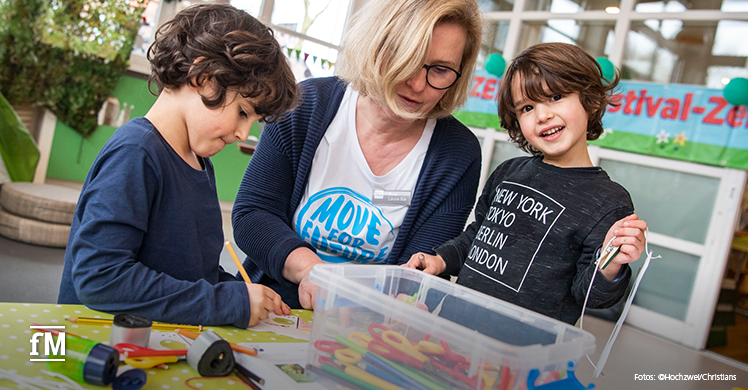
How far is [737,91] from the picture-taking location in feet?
12.1

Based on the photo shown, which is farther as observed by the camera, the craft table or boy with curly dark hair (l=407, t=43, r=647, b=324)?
boy with curly dark hair (l=407, t=43, r=647, b=324)

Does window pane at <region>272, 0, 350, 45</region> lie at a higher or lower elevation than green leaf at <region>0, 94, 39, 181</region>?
higher

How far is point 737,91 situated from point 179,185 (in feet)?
13.6

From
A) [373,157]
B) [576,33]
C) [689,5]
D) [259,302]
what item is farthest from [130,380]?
[576,33]

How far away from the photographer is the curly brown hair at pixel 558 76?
1214 mm

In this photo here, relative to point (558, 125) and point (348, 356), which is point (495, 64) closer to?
point (558, 125)

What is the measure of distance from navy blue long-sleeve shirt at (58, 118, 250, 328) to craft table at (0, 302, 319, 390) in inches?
1.4

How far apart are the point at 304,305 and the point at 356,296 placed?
0.40 metres

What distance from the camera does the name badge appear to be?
127cm

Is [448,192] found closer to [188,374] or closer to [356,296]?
[356,296]

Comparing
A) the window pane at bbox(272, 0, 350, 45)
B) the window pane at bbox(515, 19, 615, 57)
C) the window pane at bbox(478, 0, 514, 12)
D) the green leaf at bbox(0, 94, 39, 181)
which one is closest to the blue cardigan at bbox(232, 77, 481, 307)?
the green leaf at bbox(0, 94, 39, 181)

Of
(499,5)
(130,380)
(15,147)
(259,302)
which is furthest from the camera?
(499,5)

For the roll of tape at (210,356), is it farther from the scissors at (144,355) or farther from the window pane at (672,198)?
the window pane at (672,198)

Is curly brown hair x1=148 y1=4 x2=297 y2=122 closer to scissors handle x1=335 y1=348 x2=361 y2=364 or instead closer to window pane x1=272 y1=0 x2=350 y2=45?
scissors handle x1=335 y1=348 x2=361 y2=364
